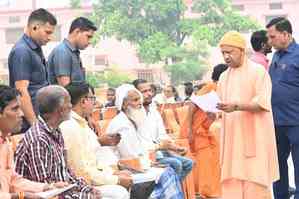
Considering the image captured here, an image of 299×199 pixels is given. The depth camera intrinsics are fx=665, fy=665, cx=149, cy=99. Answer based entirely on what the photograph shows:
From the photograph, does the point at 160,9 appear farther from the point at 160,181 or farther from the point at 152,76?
the point at 160,181

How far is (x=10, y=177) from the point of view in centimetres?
299

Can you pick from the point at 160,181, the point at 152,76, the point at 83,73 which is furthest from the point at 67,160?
the point at 152,76

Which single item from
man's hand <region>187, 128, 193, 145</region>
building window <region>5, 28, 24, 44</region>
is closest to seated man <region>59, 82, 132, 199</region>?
man's hand <region>187, 128, 193, 145</region>

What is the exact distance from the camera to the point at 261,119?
469 cm

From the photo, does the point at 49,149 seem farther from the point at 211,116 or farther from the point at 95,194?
the point at 211,116

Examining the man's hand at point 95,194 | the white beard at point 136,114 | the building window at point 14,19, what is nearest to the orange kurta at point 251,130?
the white beard at point 136,114

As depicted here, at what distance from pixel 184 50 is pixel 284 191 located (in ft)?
73.1

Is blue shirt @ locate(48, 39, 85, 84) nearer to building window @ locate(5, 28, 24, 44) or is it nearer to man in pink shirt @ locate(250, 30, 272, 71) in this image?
man in pink shirt @ locate(250, 30, 272, 71)

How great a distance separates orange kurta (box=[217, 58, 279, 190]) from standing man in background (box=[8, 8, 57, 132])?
1338 mm

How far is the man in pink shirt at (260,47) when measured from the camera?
17.7 feet

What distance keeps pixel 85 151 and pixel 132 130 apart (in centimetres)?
105

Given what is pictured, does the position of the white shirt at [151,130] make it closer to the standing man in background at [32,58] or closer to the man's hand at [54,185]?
the standing man in background at [32,58]

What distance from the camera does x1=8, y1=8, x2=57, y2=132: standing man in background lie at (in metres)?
4.29

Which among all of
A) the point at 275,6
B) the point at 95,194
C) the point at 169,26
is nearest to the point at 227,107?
the point at 95,194
